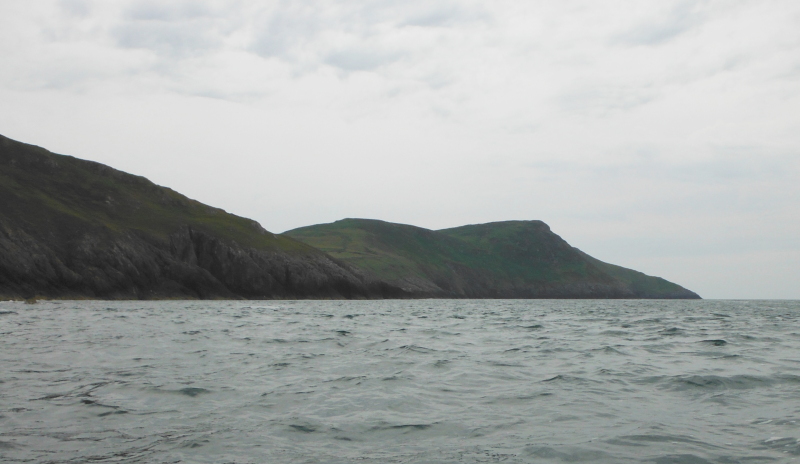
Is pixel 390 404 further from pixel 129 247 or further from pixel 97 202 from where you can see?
pixel 97 202

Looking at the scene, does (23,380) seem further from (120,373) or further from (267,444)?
(267,444)

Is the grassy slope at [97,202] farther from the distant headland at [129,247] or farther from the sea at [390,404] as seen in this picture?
the sea at [390,404]

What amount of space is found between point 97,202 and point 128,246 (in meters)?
30.8

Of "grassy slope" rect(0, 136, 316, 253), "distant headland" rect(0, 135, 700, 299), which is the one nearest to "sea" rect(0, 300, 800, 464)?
"distant headland" rect(0, 135, 700, 299)

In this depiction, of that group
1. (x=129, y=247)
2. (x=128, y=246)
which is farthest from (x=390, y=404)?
(x=128, y=246)

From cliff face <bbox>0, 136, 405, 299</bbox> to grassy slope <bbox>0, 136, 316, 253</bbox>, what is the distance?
280 millimetres

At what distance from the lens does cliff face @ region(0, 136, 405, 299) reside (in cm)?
9712

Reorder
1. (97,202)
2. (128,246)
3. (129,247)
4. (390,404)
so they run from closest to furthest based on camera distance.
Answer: (390,404)
(129,247)
(128,246)
(97,202)

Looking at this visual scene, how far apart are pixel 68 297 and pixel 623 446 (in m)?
98.9

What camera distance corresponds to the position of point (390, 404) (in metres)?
12.9

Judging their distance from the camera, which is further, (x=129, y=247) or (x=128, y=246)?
(x=128, y=246)

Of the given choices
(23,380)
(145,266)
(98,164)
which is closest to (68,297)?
(145,266)

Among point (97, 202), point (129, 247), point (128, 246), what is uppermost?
point (97, 202)

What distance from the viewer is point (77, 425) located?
10297 mm
